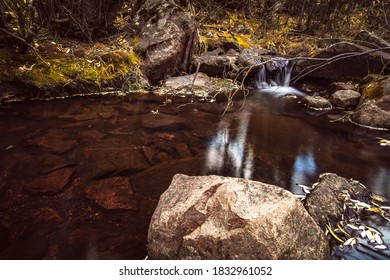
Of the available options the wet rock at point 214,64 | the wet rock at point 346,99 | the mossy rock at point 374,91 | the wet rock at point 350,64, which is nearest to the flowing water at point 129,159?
the wet rock at point 346,99

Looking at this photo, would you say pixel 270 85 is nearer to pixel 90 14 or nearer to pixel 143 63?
pixel 143 63

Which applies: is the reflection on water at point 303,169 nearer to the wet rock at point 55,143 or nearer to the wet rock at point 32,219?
the wet rock at point 32,219

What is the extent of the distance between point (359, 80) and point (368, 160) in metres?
5.09

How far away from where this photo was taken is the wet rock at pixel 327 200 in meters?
2.65

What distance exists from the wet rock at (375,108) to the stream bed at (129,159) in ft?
1.07

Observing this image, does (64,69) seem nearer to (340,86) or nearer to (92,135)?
(92,135)

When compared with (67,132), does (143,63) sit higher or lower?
higher

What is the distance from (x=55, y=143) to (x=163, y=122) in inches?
82.0

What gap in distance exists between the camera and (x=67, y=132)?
4.75m

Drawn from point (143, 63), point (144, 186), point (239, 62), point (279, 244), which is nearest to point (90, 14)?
point (143, 63)

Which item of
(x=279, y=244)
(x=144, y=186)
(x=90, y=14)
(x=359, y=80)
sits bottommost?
(x=144, y=186)

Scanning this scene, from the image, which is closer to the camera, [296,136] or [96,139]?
[96,139]

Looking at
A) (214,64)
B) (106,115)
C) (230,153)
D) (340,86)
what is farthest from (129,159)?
(340,86)

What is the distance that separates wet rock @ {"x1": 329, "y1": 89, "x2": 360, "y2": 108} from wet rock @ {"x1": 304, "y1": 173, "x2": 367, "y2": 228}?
183 inches
